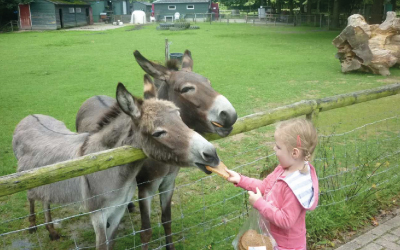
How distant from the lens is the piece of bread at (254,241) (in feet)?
8.13

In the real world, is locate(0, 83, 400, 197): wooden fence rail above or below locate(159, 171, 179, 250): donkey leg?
above

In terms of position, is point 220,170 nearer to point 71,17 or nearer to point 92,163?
point 92,163

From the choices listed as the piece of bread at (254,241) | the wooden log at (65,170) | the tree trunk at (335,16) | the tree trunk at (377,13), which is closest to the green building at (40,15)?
the tree trunk at (335,16)

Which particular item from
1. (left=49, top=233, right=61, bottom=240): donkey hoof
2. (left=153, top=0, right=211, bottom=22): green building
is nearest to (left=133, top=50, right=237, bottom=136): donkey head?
(left=49, top=233, right=61, bottom=240): donkey hoof

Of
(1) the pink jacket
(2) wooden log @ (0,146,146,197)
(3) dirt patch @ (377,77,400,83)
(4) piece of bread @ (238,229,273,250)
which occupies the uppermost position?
(2) wooden log @ (0,146,146,197)

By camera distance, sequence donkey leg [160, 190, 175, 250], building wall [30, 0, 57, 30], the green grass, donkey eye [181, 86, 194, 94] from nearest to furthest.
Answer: donkey eye [181, 86, 194, 94], donkey leg [160, 190, 175, 250], the green grass, building wall [30, 0, 57, 30]

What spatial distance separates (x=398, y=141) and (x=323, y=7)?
4710cm

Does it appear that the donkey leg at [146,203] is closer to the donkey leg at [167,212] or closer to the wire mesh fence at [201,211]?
the wire mesh fence at [201,211]

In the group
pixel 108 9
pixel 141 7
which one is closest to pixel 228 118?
pixel 108 9

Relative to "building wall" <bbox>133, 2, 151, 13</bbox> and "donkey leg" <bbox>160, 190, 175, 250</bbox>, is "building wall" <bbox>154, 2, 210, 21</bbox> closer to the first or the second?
"building wall" <bbox>133, 2, 151, 13</bbox>

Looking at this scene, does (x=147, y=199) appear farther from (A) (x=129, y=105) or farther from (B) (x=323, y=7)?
(B) (x=323, y=7)

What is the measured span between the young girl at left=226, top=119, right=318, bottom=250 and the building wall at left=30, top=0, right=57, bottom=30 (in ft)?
127

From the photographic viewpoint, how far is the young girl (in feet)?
7.61

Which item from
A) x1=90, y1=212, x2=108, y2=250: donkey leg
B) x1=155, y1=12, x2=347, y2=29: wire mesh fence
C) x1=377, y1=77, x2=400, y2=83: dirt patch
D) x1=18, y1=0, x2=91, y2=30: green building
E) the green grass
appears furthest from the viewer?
x1=18, y1=0, x2=91, y2=30: green building
